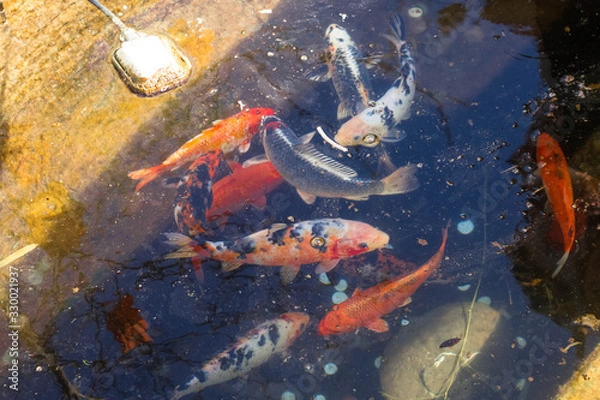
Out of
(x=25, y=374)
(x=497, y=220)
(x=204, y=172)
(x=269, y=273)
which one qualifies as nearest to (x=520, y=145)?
(x=497, y=220)

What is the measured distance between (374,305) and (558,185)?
163cm

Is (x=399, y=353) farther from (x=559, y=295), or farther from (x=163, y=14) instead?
(x=163, y=14)

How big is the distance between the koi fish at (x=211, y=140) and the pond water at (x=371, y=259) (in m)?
0.11

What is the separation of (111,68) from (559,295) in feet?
13.3

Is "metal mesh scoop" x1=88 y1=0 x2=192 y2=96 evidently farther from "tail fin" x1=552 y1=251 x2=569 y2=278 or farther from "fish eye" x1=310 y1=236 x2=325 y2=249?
"tail fin" x1=552 y1=251 x2=569 y2=278

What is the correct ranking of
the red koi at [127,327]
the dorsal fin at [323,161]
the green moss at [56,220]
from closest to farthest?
the red koi at [127,327] → the dorsal fin at [323,161] → the green moss at [56,220]

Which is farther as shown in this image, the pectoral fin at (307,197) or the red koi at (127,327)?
the pectoral fin at (307,197)

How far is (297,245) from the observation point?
3529 mm

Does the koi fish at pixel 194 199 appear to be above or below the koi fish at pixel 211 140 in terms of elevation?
below

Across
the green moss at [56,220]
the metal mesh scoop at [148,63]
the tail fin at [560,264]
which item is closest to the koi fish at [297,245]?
the green moss at [56,220]

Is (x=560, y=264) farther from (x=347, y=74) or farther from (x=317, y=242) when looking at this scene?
(x=347, y=74)

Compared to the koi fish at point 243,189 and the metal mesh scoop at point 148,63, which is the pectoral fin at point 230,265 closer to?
the koi fish at point 243,189

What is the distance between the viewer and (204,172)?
3.80 metres

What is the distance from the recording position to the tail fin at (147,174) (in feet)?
12.8
